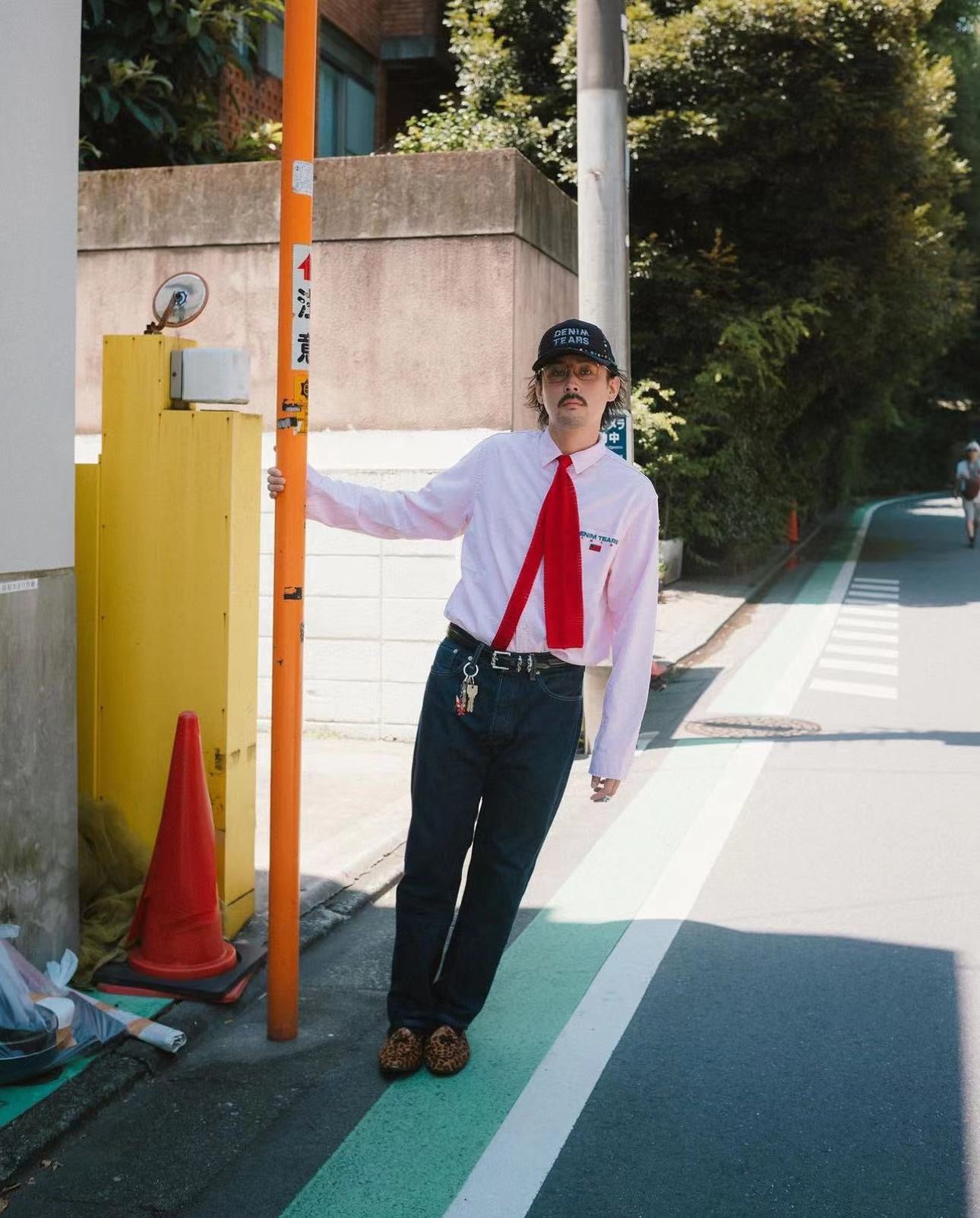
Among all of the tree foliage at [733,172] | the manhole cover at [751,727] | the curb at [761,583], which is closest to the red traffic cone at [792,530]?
the curb at [761,583]

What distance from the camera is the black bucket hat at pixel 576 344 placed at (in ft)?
13.4

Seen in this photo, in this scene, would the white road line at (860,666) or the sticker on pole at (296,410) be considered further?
the white road line at (860,666)

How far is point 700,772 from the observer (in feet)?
27.3

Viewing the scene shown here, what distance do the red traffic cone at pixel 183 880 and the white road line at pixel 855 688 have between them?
7.28 m

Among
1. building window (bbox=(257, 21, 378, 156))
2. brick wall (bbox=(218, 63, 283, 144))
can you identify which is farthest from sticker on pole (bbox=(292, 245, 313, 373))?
building window (bbox=(257, 21, 378, 156))

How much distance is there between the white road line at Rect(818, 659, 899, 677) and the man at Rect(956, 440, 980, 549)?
13.9m

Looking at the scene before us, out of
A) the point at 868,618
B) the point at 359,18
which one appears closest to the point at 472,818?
the point at 868,618

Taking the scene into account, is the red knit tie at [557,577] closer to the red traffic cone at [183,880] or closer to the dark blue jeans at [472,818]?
the dark blue jeans at [472,818]

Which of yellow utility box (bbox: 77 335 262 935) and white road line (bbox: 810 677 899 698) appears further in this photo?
white road line (bbox: 810 677 899 698)

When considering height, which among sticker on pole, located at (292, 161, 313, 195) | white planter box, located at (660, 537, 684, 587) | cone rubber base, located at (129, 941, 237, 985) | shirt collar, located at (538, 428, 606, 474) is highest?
sticker on pole, located at (292, 161, 313, 195)

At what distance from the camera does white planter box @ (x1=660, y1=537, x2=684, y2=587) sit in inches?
722

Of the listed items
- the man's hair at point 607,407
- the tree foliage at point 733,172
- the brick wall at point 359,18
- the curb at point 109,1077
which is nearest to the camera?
the curb at point 109,1077

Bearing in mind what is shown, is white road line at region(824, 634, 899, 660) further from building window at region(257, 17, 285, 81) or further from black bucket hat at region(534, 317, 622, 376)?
black bucket hat at region(534, 317, 622, 376)

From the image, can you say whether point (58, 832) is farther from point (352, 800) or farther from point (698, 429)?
point (698, 429)
